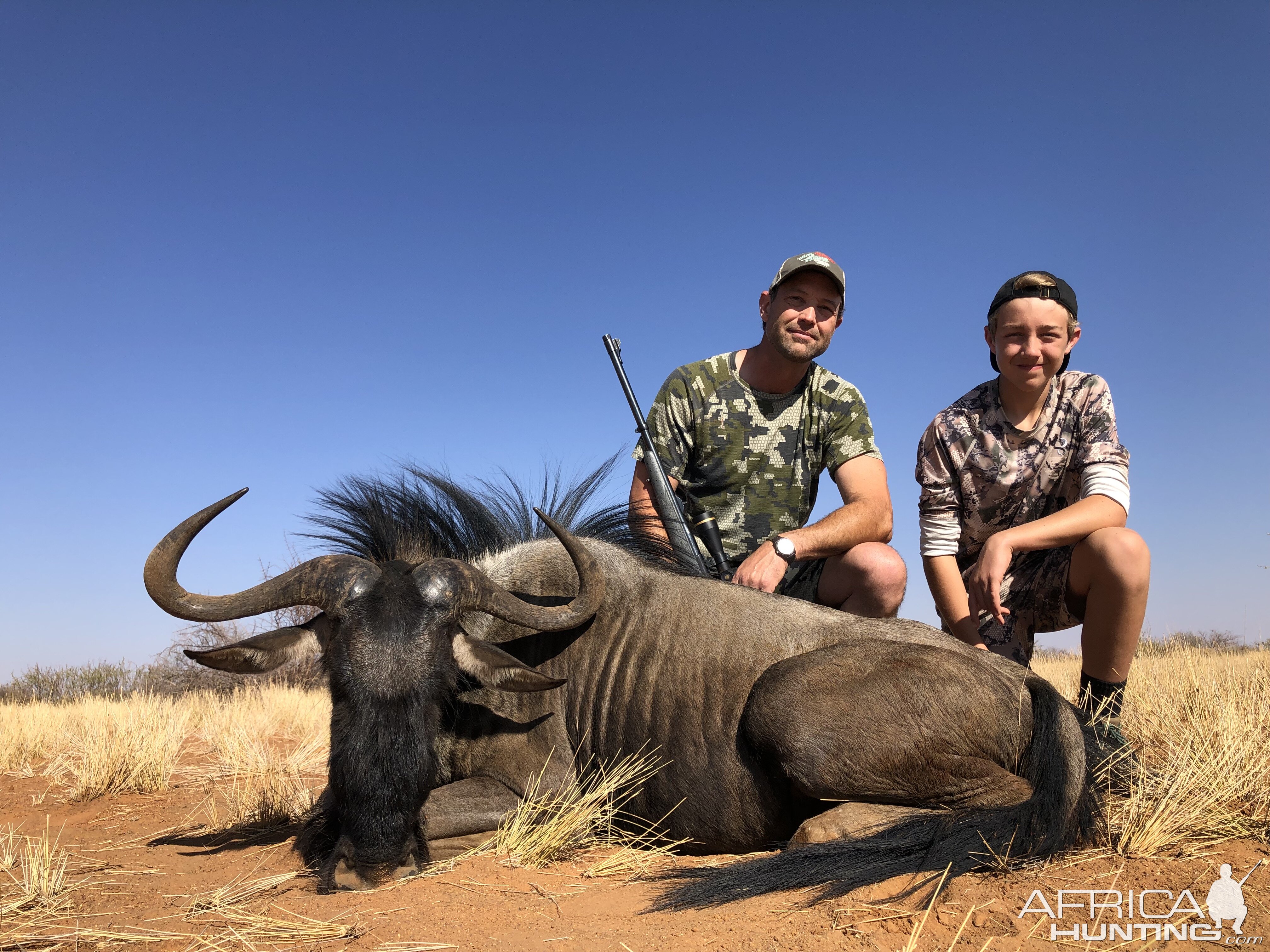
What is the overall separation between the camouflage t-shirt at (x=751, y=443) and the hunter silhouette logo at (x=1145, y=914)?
149 inches

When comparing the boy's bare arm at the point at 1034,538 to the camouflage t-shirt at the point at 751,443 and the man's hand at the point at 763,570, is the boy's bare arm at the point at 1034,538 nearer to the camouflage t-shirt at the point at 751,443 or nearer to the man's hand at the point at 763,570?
the man's hand at the point at 763,570

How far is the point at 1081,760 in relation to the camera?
335cm

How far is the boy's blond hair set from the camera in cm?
535

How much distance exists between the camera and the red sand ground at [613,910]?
2.56m

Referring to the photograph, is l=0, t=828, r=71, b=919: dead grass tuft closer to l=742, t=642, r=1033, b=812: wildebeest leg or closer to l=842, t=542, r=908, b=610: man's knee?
l=742, t=642, r=1033, b=812: wildebeest leg

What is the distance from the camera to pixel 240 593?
12.9ft

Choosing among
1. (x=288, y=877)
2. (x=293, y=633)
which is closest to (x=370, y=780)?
(x=288, y=877)

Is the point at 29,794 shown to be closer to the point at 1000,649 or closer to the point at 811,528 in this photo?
the point at 811,528

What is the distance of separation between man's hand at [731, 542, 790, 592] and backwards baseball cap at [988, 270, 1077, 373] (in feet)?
6.86

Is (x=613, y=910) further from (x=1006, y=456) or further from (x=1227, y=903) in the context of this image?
(x=1006, y=456)

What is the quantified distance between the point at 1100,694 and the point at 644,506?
3.10 meters

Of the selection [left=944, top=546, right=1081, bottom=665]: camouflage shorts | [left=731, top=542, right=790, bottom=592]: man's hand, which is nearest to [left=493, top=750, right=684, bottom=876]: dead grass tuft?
[left=731, top=542, right=790, bottom=592]: man's hand

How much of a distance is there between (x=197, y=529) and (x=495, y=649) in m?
1.51

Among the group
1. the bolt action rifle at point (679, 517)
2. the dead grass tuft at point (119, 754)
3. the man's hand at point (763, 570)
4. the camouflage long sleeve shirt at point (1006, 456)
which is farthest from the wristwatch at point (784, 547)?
the dead grass tuft at point (119, 754)
